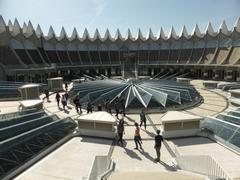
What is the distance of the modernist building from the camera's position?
4544 centimetres

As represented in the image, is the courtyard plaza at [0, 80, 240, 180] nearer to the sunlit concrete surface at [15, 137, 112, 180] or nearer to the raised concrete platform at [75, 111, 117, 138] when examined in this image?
the sunlit concrete surface at [15, 137, 112, 180]

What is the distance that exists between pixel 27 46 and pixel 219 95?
41950 mm

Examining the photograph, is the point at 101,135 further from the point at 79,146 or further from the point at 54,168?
the point at 54,168

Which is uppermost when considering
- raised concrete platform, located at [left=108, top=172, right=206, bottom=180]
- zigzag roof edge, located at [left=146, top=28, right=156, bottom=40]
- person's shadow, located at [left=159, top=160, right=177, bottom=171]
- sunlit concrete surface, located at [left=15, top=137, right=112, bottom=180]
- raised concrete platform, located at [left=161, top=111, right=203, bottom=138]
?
zigzag roof edge, located at [left=146, top=28, right=156, bottom=40]

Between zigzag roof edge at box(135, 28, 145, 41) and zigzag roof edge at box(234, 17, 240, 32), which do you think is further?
zigzag roof edge at box(135, 28, 145, 41)

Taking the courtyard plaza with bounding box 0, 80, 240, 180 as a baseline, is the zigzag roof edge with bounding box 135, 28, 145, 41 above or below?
above

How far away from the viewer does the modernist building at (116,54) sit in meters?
45.4

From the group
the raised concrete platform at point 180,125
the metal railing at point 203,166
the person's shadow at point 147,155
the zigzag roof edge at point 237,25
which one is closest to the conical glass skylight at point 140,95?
the raised concrete platform at point 180,125

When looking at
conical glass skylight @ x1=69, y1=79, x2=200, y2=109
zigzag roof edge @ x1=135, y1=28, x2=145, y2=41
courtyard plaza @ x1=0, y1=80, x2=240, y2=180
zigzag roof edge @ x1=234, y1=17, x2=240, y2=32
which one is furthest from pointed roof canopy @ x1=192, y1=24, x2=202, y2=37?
courtyard plaza @ x1=0, y1=80, x2=240, y2=180

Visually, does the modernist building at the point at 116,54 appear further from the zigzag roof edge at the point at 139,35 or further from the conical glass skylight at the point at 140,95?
the conical glass skylight at the point at 140,95

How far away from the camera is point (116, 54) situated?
61.9 metres

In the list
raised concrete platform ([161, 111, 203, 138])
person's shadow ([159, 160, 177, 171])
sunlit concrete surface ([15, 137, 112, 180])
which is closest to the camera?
sunlit concrete surface ([15, 137, 112, 180])

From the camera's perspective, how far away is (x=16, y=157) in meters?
10.6

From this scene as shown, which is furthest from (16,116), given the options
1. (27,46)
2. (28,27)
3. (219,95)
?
(28,27)
